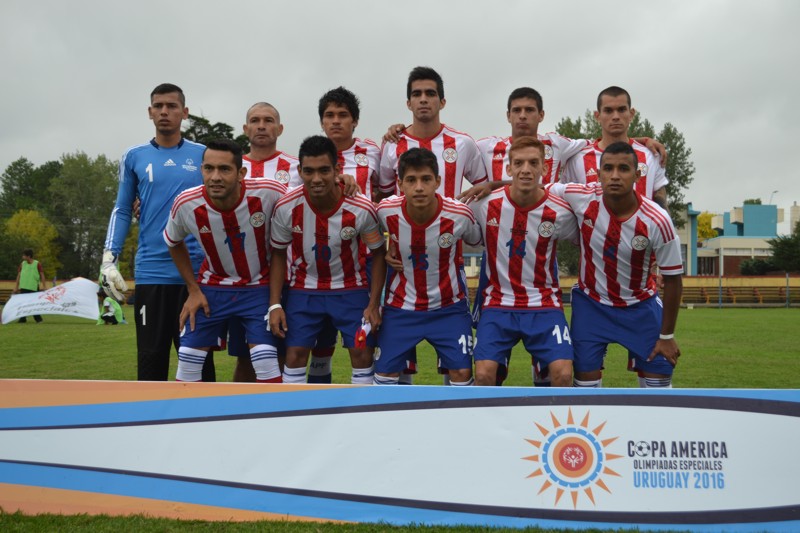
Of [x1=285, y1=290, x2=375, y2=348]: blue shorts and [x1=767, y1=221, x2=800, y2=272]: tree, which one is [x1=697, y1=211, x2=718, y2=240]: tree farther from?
[x1=285, y1=290, x2=375, y2=348]: blue shorts

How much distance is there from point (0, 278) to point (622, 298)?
54914 mm

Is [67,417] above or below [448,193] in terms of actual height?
below

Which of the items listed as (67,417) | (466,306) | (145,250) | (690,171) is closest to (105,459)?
(67,417)

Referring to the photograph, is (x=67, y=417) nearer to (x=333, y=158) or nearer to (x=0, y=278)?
(x=333, y=158)

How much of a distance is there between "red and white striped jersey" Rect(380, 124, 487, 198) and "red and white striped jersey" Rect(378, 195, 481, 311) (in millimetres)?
616

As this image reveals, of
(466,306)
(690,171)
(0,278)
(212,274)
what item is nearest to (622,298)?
(466,306)

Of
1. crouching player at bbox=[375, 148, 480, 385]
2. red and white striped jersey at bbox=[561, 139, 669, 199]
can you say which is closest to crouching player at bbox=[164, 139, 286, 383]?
crouching player at bbox=[375, 148, 480, 385]

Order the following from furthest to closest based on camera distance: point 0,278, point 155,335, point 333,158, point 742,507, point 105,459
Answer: point 0,278, point 155,335, point 333,158, point 105,459, point 742,507

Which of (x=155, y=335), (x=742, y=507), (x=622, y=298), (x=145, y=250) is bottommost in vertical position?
(x=742, y=507)

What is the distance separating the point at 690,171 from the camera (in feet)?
166

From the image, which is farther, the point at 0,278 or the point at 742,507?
the point at 0,278

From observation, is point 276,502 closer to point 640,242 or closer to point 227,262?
point 227,262

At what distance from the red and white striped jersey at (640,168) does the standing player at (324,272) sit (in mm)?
1945

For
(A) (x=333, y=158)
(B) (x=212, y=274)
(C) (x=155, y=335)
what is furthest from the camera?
(C) (x=155, y=335)
